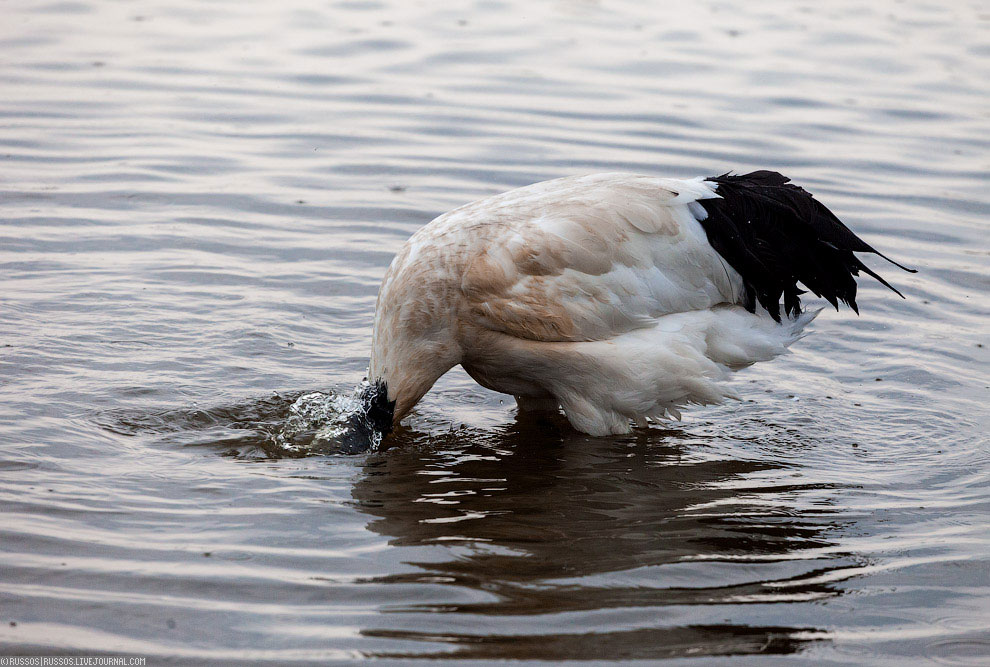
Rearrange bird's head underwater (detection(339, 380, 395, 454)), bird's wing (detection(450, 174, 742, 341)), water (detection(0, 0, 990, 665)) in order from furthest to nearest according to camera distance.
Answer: bird's head underwater (detection(339, 380, 395, 454))
bird's wing (detection(450, 174, 742, 341))
water (detection(0, 0, 990, 665))

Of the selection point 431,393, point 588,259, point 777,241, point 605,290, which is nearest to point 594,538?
point 605,290

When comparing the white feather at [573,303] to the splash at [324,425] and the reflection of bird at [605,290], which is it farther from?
the splash at [324,425]

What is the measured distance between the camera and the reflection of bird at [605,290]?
23.0 ft

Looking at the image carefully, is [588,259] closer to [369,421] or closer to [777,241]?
[777,241]

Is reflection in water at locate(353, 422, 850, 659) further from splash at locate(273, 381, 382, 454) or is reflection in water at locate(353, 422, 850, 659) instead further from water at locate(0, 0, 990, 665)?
splash at locate(273, 381, 382, 454)

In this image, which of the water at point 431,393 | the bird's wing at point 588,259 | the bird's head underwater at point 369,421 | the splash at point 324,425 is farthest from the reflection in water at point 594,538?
the bird's wing at point 588,259

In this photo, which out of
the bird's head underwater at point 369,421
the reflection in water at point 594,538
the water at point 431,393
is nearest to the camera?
the reflection in water at point 594,538

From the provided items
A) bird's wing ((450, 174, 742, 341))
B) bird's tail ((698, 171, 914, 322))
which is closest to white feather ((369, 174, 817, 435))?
bird's wing ((450, 174, 742, 341))

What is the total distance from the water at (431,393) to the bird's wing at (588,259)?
0.89 metres

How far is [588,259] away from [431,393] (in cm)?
172

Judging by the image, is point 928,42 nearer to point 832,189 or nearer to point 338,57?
point 832,189

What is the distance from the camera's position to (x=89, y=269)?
925 centimetres

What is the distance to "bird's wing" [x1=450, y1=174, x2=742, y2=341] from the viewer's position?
698 cm

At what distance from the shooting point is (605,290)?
7.20 m
